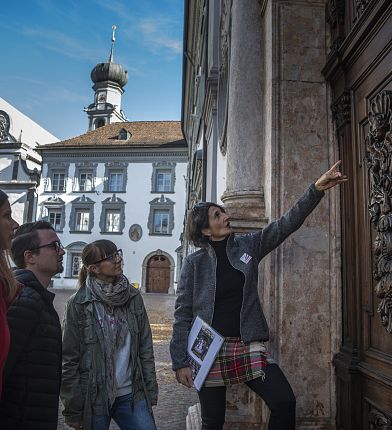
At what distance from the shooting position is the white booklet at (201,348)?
252 cm

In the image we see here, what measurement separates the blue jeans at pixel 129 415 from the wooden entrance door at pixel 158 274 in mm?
30463

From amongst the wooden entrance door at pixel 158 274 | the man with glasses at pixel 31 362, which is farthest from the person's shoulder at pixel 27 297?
the wooden entrance door at pixel 158 274

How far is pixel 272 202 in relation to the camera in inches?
139

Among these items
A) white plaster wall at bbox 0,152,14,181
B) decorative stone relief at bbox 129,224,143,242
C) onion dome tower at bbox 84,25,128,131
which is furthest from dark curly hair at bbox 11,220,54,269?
onion dome tower at bbox 84,25,128,131

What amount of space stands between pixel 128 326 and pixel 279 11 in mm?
2829

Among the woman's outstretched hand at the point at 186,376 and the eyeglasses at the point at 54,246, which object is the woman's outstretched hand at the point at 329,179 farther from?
the eyeglasses at the point at 54,246

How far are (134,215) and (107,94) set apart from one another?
17.8 m

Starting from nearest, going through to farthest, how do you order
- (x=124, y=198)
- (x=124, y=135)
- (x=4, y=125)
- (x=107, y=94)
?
(x=124, y=198) → (x=124, y=135) → (x=4, y=125) → (x=107, y=94)

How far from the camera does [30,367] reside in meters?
1.92

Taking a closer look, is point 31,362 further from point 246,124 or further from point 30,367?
point 246,124

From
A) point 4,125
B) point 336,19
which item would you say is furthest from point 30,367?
point 4,125

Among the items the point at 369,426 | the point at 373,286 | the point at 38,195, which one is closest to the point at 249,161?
the point at 373,286

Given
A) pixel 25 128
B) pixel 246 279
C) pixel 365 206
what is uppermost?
pixel 25 128

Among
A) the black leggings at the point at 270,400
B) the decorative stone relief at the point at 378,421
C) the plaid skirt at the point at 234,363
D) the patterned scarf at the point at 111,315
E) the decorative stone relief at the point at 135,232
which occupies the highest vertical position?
the decorative stone relief at the point at 135,232
